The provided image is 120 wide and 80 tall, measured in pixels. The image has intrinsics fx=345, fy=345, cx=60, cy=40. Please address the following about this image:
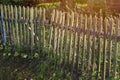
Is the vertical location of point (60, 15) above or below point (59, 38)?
above

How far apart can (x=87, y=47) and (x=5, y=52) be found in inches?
118

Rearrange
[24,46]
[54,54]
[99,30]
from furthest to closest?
1. [24,46]
2. [54,54]
3. [99,30]

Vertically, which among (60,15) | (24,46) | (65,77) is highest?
(60,15)

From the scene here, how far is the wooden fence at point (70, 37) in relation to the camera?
8000mm

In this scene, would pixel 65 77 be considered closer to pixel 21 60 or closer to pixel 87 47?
pixel 87 47

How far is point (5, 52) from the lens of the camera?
1027 cm

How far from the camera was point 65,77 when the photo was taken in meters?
8.61

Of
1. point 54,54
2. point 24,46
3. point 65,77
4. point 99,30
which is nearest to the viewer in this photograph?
point 99,30

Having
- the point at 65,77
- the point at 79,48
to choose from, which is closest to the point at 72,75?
the point at 65,77

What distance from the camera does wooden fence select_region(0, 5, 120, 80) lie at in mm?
8000

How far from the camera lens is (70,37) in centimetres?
866

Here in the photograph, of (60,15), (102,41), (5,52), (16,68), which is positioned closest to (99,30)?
(102,41)

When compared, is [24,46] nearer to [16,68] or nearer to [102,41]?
[16,68]

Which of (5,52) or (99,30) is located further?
(5,52)
